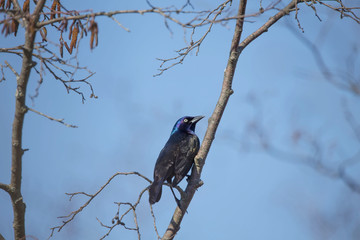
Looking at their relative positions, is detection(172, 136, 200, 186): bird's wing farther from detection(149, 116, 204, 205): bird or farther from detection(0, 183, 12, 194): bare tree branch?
detection(0, 183, 12, 194): bare tree branch

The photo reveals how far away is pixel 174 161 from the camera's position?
560cm

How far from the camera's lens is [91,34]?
2.82 metres

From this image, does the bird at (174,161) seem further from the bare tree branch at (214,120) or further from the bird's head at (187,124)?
the bare tree branch at (214,120)

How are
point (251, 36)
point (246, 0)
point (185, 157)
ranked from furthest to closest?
point (185, 157), point (251, 36), point (246, 0)

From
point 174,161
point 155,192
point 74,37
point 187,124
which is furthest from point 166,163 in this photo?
point 74,37

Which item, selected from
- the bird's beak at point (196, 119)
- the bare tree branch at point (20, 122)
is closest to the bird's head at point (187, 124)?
the bird's beak at point (196, 119)

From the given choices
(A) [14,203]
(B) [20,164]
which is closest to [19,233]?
(A) [14,203]

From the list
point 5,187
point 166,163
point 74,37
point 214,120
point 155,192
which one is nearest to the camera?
point 5,187

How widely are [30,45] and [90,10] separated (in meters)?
0.53

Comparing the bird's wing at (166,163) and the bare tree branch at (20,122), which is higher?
the bird's wing at (166,163)

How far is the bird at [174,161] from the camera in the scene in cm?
514

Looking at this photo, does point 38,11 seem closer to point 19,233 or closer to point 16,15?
point 16,15

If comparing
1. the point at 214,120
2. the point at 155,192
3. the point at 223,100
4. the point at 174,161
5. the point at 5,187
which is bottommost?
the point at 5,187

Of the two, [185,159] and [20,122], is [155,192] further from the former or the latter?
[20,122]
